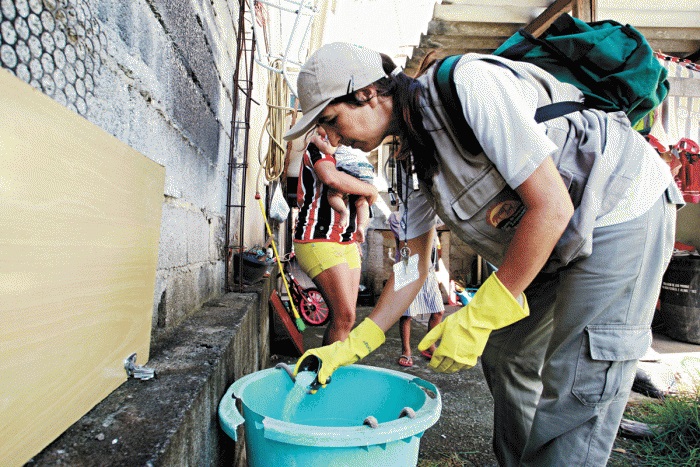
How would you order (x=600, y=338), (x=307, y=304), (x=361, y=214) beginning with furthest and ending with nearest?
(x=307, y=304) → (x=361, y=214) → (x=600, y=338)

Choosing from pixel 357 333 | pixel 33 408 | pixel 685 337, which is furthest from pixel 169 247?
pixel 685 337

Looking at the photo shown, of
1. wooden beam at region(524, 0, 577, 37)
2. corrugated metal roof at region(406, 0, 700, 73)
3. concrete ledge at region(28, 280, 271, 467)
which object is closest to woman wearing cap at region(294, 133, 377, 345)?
concrete ledge at region(28, 280, 271, 467)

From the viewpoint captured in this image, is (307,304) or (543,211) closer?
(543,211)

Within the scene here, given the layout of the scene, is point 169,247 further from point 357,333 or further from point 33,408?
point 33,408

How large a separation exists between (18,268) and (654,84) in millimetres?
1709

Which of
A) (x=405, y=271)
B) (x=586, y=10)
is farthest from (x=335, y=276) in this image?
(x=586, y=10)

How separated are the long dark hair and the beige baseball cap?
0.03 meters

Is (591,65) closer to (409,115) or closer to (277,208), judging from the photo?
(409,115)

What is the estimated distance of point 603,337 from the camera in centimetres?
132

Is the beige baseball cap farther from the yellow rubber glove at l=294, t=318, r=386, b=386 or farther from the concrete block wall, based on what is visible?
the yellow rubber glove at l=294, t=318, r=386, b=386

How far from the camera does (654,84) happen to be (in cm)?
140

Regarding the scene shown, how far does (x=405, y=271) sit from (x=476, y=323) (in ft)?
1.75

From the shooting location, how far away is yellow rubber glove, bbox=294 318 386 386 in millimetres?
1692

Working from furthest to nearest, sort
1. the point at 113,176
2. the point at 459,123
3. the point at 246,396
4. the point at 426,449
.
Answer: the point at 426,449
the point at 246,396
the point at 459,123
the point at 113,176
